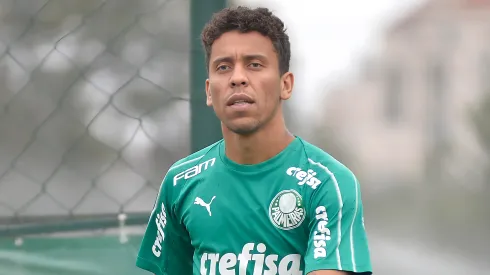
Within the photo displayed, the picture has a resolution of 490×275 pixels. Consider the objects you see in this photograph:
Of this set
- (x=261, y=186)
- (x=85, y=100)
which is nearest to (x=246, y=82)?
(x=261, y=186)

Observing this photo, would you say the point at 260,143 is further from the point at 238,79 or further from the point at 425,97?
the point at 425,97

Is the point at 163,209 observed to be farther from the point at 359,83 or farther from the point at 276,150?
the point at 359,83

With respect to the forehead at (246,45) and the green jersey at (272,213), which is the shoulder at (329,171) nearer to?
the green jersey at (272,213)

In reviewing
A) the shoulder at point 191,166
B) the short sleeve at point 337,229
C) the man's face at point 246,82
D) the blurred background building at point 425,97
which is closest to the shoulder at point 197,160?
the shoulder at point 191,166

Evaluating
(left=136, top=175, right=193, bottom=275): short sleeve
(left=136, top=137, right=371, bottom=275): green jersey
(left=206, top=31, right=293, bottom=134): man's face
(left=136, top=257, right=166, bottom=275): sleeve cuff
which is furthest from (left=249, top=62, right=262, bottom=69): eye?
(left=136, top=257, right=166, bottom=275): sleeve cuff

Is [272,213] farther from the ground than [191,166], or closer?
closer

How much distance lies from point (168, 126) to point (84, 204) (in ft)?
0.72

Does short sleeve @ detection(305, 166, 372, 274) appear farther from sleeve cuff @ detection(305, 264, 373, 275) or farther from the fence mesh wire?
the fence mesh wire

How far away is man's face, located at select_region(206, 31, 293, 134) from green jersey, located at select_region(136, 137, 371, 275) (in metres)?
0.08

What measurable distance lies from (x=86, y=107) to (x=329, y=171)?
53 cm

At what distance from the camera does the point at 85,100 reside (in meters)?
1.40

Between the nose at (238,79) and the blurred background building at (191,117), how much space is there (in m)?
0.30

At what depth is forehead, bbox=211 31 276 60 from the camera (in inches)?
43.8

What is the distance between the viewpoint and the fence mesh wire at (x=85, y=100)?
54.9 inches
